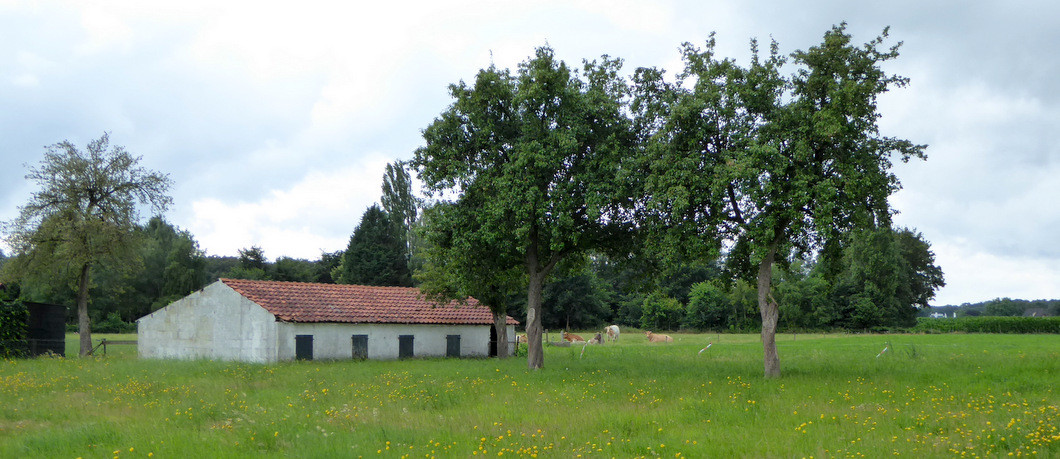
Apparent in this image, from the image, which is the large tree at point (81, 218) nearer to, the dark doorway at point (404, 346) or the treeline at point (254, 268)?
the dark doorway at point (404, 346)

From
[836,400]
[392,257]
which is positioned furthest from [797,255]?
[392,257]

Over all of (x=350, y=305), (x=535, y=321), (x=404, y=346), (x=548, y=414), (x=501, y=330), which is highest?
(x=350, y=305)

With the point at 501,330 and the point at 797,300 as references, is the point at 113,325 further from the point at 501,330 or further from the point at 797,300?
Result: the point at 797,300

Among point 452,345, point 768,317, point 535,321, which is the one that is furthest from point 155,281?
point 768,317

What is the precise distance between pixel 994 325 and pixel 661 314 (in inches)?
1444

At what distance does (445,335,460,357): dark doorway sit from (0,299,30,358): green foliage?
2237 cm

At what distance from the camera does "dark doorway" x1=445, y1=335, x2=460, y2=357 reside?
41125 millimetres

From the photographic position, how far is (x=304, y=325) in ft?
116

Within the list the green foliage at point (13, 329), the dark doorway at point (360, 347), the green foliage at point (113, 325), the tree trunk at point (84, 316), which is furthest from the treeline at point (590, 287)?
the dark doorway at point (360, 347)

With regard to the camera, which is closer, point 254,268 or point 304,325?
point 304,325

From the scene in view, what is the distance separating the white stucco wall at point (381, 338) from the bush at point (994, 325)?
198ft

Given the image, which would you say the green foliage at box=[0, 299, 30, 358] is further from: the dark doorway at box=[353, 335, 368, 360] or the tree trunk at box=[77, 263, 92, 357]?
the dark doorway at box=[353, 335, 368, 360]

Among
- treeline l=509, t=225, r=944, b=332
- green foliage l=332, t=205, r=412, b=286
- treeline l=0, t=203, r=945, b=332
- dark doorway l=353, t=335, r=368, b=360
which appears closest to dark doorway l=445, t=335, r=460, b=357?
dark doorway l=353, t=335, r=368, b=360

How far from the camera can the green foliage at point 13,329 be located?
38.9 metres
